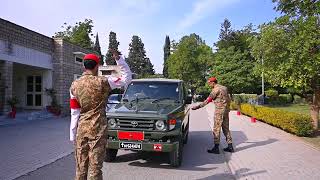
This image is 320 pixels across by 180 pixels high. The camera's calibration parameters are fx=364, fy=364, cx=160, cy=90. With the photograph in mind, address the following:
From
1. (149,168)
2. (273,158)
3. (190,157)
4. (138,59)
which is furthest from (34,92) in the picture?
(138,59)

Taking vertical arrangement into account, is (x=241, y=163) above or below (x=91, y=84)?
below

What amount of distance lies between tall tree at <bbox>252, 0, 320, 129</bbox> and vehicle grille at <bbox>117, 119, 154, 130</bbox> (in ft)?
21.3

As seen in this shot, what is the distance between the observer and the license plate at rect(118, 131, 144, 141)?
7871 mm

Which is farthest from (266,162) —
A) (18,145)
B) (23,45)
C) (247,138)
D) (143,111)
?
(23,45)

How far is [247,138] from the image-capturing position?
13391 millimetres

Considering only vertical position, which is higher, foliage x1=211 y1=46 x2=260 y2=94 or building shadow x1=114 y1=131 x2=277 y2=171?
foliage x1=211 y1=46 x2=260 y2=94

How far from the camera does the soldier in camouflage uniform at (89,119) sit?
16.0 feet

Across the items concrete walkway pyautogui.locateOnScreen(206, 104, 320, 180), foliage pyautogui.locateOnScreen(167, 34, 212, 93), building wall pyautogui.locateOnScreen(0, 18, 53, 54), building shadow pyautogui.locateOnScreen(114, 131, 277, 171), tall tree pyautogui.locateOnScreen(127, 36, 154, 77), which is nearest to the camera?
concrete walkway pyautogui.locateOnScreen(206, 104, 320, 180)

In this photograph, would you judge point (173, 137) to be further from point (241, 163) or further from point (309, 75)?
point (309, 75)

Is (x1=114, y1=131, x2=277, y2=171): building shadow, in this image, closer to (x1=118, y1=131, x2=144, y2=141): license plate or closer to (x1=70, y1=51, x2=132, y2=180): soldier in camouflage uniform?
(x1=118, y1=131, x2=144, y2=141): license plate

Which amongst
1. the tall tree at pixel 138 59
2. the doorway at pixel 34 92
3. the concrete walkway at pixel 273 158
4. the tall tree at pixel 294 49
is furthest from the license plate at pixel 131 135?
the tall tree at pixel 138 59

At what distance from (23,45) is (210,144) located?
41.9 ft

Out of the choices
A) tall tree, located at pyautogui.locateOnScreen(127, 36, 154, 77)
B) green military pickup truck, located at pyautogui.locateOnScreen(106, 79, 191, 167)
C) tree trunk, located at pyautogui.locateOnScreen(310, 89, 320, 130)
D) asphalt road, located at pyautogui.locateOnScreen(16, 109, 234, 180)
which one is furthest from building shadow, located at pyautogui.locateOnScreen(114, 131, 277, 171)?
tall tree, located at pyautogui.locateOnScreen(127, 36, 154, 77)

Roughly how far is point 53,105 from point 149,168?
1610 cm
